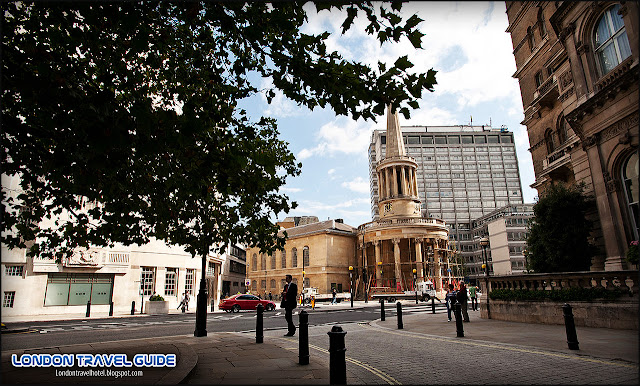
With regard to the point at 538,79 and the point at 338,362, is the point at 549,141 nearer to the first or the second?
the point at 538,79

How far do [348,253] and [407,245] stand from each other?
36.7 ft

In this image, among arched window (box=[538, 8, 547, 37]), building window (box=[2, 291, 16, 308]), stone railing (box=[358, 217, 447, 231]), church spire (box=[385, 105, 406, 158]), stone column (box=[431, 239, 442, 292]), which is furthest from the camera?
church spire (box=[385, 105, 406, 158])

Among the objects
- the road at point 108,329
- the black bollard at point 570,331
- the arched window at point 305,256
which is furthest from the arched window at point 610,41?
the arched window at point 305,256

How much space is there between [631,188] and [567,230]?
10.7ft

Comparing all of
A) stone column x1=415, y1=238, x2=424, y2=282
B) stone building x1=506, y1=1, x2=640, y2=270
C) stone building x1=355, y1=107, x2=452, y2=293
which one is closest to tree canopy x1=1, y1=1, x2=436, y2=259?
stone building x1=506, y1=1, x2=640, y2=270

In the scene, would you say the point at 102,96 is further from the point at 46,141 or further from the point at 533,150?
the point at 533,150

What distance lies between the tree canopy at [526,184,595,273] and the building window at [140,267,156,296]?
29.8 meters

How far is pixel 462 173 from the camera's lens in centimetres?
11200

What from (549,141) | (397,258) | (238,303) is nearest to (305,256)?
(397,258)

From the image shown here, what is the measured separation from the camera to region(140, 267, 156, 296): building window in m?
31.3

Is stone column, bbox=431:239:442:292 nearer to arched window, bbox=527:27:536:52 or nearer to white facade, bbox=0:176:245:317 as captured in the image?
white facade, bbox=0:176:245:317

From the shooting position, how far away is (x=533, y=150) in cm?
2236

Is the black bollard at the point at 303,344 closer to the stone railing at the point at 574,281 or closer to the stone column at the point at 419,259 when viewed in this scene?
the stone railing at the point at 574,281

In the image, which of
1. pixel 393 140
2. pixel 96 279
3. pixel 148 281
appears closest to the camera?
pixel 96 279
